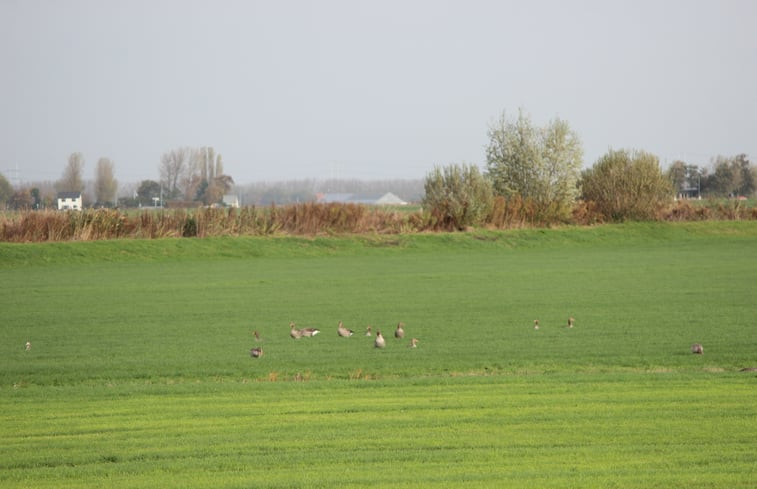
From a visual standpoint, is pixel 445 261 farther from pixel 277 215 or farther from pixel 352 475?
pixel 352 475

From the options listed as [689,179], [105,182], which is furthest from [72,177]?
[689,179]

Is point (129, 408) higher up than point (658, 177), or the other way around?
point (658, 177)

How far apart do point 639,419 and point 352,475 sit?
131 inches

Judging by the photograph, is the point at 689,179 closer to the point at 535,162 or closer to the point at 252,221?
the point at 535,162

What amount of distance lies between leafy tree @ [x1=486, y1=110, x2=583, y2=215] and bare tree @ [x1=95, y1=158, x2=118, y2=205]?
73187mm

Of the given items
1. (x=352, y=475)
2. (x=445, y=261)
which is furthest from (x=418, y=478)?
(x=445, y=261)

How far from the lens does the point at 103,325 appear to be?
1886 centimetres

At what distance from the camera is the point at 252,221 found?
44.4 metres

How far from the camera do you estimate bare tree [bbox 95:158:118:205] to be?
120 meters

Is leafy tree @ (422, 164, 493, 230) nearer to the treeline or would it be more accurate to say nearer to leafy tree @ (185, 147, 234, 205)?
the treeline

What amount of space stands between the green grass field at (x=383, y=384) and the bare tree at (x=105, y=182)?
94.0 meters

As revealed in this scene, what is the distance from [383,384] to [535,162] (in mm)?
45263

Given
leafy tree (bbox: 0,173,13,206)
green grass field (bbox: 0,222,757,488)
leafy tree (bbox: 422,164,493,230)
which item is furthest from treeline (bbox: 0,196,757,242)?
leafy tree (bbox: 0,173,13,206)

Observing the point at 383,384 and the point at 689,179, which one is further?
the point at 689,179
